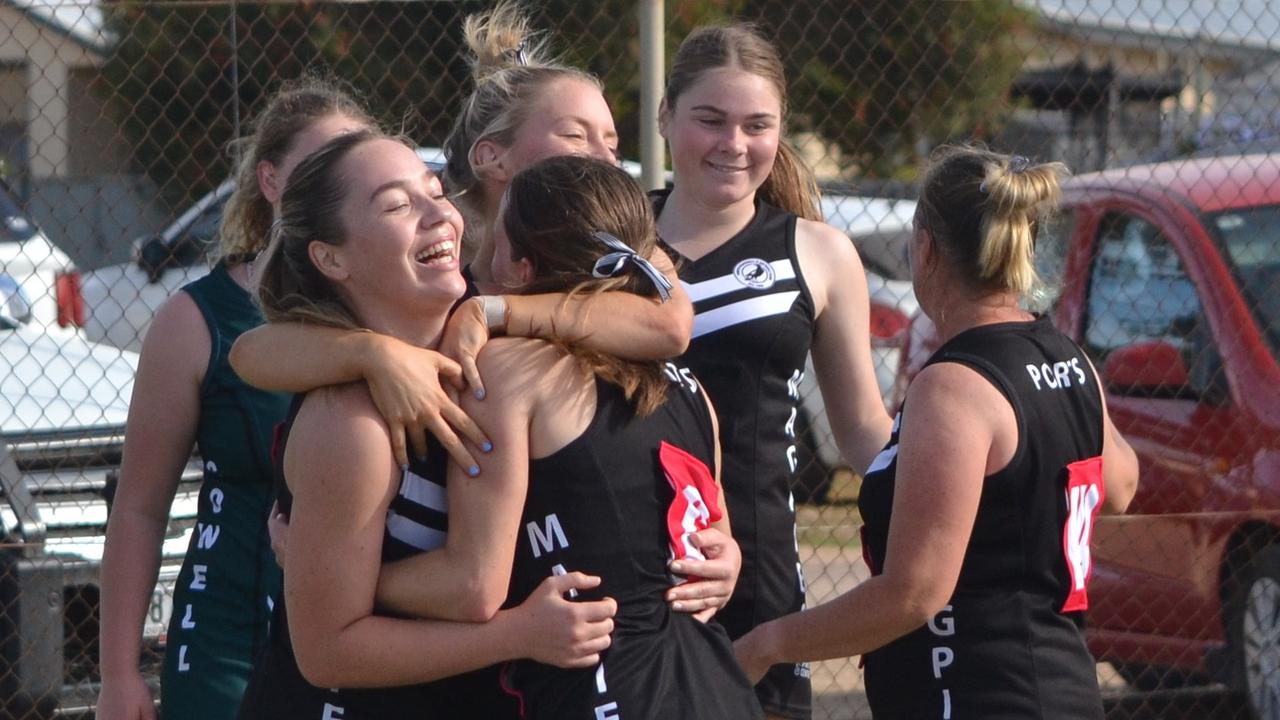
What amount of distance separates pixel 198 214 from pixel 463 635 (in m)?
6.73

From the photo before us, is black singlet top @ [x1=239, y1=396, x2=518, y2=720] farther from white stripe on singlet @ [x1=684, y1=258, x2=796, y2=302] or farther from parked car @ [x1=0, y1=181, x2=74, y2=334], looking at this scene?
parked car @ [x1=0, y1=181, x2=74, y2=334]

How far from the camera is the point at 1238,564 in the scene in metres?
4.80

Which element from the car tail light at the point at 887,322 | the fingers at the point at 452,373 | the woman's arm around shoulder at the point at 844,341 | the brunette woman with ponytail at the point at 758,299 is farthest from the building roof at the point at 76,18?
the car tail light at the point at 887,322

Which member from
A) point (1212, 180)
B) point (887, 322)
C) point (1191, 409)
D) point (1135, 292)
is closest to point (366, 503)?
point (1191, 409)

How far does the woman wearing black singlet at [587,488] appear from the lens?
6.54 ft

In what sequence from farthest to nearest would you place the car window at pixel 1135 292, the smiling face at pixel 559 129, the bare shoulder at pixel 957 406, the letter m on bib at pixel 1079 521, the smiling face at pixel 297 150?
1. the car window at pixel 1135 292
2. the smiling face at pixel 559 129
3. the smiling face at pixel 297 150
4. the letter m on bib at pixel 1079 521
5. the bare shoulder at pixel 957 406

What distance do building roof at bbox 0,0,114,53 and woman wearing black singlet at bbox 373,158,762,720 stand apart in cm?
273

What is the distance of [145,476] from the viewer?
8.92ft

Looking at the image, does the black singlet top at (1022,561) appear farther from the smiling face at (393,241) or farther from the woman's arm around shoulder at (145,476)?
the woman's arm around shoulder at (145,476)

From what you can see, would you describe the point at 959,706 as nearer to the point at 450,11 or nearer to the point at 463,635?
the point at 463,635

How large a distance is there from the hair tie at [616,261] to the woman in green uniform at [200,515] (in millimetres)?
857

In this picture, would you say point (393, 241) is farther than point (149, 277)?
No

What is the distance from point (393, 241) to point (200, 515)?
93 cm

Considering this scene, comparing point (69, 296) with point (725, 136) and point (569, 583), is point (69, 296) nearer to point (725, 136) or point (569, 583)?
point (725, 136)
